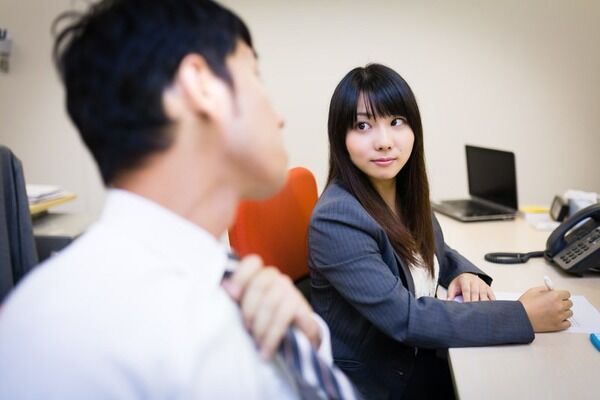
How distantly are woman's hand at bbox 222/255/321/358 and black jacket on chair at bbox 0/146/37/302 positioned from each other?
120 centimetres

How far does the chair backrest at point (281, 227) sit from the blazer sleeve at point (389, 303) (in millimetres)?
203

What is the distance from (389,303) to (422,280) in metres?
0.31

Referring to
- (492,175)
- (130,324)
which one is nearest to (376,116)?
(130,324)

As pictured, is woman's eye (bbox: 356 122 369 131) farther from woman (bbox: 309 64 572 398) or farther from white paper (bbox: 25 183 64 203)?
white paper (bbox: 25 183 64 203)

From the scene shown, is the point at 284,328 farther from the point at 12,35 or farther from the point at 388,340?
the point at 12,35

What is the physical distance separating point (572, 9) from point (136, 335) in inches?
120

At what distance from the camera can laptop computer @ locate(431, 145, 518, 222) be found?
2.23 meters

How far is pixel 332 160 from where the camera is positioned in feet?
4.47

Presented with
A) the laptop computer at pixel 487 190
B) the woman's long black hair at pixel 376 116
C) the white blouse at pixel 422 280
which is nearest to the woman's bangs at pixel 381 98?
the woman's long black hair at pixel 376 116

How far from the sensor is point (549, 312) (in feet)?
3.66

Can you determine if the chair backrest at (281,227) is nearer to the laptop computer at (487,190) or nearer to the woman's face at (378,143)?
the woman's face at (378,143)

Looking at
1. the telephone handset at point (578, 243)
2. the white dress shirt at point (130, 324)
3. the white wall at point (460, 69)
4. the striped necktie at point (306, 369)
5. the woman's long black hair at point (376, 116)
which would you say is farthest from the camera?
the white wall at point (460, 69)

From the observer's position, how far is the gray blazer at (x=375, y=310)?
3.57 ft

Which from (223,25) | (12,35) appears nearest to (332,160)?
(223,25)
